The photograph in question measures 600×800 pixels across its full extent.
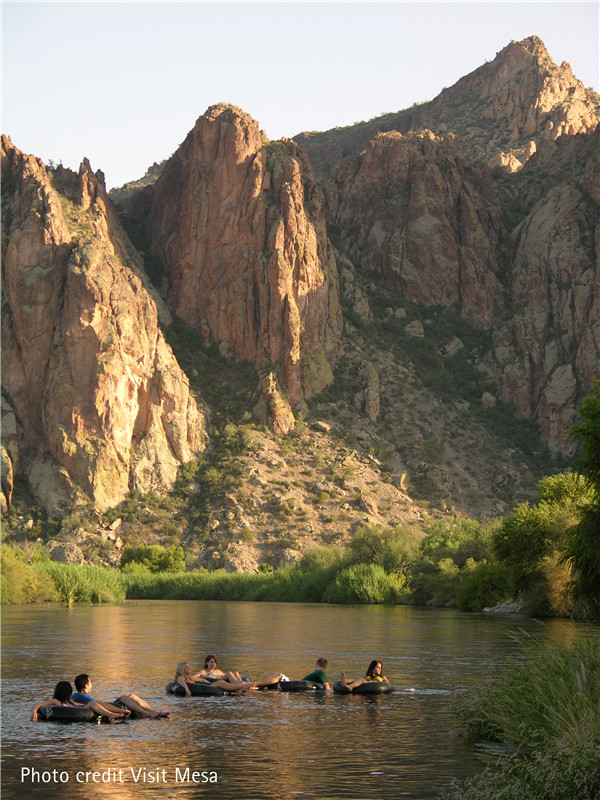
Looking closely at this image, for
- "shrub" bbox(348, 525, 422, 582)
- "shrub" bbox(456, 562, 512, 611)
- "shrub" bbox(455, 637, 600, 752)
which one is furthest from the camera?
"shrub" bbox(348, 525, 422, 582)

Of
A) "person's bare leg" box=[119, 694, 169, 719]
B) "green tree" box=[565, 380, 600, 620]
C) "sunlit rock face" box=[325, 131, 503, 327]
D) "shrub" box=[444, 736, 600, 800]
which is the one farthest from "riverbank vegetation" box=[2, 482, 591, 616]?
"sunlit rock face" box=[325, 131, 503, 327]

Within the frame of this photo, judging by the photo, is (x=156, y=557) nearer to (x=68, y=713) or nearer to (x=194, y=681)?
(x=194, y=681)

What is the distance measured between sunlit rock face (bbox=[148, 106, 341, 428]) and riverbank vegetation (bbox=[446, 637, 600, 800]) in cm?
11057

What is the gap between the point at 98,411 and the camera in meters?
119

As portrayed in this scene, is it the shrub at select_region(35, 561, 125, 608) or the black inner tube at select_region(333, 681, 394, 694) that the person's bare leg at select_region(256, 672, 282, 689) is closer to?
the black inner tube at select_region(333, 681, 394, 694)

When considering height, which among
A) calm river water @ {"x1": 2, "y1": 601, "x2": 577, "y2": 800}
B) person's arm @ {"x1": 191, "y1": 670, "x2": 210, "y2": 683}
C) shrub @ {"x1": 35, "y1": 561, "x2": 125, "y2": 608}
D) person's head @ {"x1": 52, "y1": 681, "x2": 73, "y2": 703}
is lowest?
calm river water @ {"x1": 2, "y1": 601, "x2": 577, "y2": 800}

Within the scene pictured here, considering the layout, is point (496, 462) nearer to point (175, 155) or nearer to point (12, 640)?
point (175, 155)

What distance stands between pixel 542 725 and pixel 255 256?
122m

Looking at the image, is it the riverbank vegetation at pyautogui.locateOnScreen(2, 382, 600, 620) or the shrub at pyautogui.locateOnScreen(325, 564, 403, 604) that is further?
the shrub at pyautogui.locateOnScreen(325, 564, 403, 604)

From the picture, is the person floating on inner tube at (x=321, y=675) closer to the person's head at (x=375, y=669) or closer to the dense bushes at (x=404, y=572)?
the person's head at (x=375, y=669)

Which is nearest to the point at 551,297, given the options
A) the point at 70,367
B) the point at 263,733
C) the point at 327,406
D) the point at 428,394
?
the point at 428,394

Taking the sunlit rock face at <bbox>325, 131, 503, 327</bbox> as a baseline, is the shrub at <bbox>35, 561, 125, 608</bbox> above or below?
below

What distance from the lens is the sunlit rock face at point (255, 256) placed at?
135m

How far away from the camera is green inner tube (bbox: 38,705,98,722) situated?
24834mm
